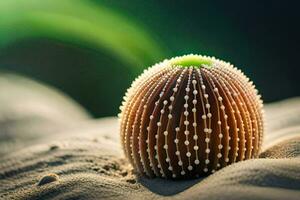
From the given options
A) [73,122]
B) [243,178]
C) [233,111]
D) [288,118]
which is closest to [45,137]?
[73,122]

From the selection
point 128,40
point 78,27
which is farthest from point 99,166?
point 78,27

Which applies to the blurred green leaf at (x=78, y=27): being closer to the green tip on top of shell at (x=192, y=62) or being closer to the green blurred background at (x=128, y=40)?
the green blurred background at (x=128, y=40)

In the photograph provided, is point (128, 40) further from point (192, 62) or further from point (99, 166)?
point (192, 62)

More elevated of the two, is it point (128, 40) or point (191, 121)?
point (128, 40)

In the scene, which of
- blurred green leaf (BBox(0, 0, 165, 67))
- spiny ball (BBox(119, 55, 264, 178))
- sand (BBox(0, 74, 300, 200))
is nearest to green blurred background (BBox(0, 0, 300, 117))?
blurred green leaf (BBox(0, 0, 165, 67))

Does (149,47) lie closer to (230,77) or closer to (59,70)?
(59,70)
